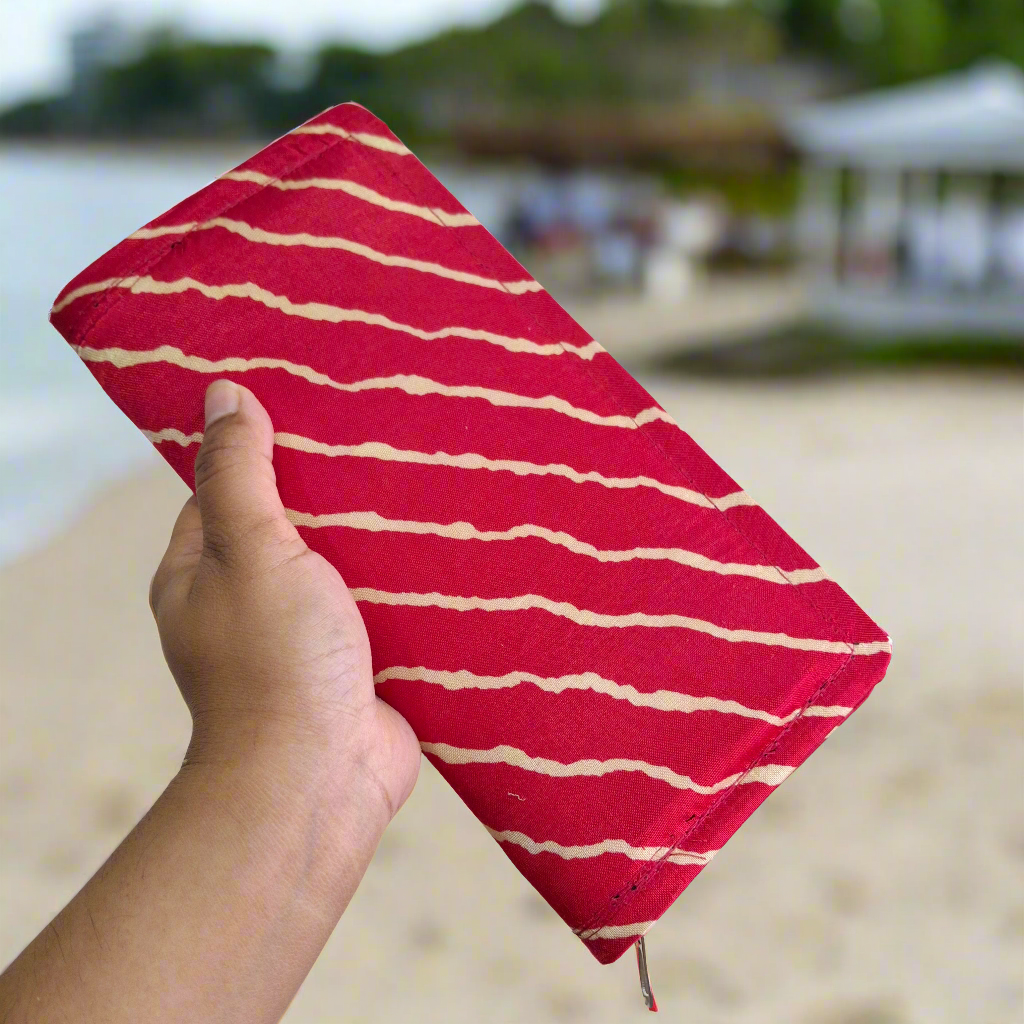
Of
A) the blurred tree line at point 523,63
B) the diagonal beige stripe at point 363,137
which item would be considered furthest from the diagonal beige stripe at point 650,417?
the blurred tree line at point 523,63

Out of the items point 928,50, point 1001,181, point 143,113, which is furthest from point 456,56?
point 1001,181

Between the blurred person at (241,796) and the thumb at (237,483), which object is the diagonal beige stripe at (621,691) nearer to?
the blurred person at (241,796)

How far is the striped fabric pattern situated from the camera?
999 millimetres

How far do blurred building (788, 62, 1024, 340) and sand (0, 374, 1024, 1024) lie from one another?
597cm

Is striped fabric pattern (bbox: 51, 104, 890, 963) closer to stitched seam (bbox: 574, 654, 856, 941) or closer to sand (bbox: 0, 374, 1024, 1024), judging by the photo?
stitched seam (bbox: 574, 654, 856, 941)

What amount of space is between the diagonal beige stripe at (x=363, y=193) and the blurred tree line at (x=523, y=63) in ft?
98.2

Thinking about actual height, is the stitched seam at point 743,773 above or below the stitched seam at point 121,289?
below

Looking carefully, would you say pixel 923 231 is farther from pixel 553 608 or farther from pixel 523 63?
pixel 523 63

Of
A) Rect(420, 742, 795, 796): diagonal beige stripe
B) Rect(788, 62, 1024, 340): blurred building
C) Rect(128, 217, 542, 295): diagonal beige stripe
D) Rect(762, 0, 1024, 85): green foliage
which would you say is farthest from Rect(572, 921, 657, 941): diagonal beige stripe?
Rect(762, 0, 1024, 85): green foliage

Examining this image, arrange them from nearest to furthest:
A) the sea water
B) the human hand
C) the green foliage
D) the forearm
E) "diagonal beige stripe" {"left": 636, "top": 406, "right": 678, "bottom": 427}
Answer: the forearm < the human hand < "diagonal beige stripe" {"left": 636, "top": 406, "right": 678, "bottom": 427} < the sea water < the green foliage

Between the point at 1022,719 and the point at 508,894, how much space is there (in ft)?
6.17

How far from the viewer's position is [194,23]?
38.2 m

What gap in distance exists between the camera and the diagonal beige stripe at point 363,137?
41.1 inches

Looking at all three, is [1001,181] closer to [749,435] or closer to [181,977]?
[749,435]
